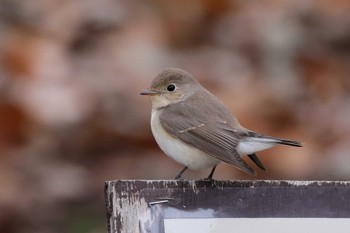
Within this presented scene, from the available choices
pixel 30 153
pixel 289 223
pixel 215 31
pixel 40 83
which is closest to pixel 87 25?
pixel 215 31

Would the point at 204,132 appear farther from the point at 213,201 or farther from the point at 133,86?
the point at 133,86

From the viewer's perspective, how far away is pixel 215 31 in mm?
8086

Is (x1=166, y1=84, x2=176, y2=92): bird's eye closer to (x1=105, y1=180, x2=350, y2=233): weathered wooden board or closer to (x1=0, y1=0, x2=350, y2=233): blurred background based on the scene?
(x1=105, y1=180, x2=350, y2=233): weathered wooden board

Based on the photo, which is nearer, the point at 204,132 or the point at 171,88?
the point at 204,132

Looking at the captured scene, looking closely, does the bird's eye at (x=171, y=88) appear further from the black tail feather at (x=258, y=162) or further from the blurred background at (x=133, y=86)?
the blurred background at (x=133, y=86)

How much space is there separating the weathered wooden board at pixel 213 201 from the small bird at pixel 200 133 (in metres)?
0.48

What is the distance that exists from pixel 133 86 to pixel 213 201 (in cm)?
356

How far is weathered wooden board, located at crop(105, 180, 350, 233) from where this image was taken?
3408mm

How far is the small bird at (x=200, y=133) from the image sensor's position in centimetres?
414

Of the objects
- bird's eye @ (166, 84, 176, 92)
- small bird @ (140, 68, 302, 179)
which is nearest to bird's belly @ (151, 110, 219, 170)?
small bird @ (140, 68, 302, 179)

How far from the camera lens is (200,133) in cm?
425

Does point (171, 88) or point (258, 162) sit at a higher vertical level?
point (171, 88)

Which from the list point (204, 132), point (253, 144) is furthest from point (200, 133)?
point (253, 144)

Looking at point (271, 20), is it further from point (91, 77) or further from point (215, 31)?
point (91, 77)
